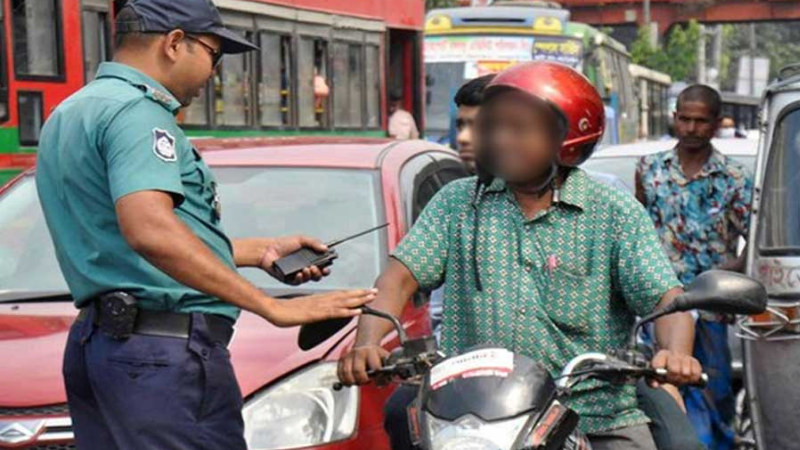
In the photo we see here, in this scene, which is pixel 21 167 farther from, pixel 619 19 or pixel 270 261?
pixel 619 19

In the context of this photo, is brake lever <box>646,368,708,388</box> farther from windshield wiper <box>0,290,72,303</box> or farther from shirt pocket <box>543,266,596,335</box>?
windshield wiper <box>0,290,72,303</box>

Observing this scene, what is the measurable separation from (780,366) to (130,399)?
2774mm

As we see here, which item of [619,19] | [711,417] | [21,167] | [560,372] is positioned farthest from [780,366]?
[619,19]

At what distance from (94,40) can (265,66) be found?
126 inches

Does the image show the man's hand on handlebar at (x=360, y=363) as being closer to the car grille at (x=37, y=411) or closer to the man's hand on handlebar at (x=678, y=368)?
the man's hand on handlebar at (x=678, y=368)

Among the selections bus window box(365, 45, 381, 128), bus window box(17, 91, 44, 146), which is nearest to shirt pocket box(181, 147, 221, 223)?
bus window box(17, 91, 44, 146)

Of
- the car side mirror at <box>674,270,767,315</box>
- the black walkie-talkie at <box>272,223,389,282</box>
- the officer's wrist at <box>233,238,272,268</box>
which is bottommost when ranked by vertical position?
the officer's wrist at <box>233,238,272,268</box>

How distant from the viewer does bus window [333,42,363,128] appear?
56.6 feet

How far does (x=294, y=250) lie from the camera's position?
14.9 feet

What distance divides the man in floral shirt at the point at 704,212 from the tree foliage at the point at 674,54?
46.5 m

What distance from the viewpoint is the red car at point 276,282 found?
5.28 meters

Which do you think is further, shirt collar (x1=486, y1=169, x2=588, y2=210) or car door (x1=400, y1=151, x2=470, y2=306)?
car door (x1=400, y1=151, x2=470, y2=306)

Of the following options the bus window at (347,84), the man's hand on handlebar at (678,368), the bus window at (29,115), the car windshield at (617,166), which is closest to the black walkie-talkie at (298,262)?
the man's hand on handlebar at (678,368)

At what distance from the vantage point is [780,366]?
602cm
